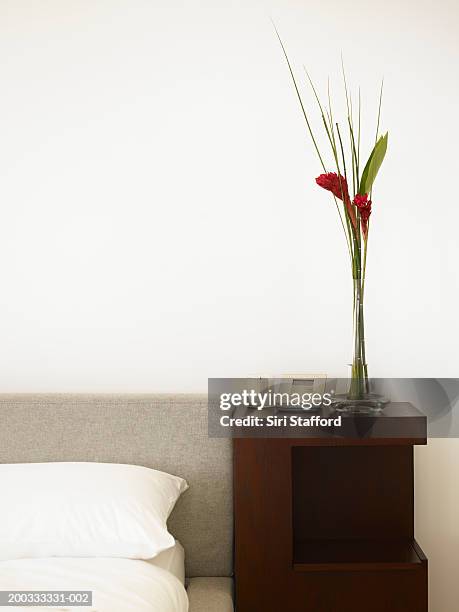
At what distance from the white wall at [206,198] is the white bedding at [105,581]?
72 centimetres

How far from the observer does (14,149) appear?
7.93ft

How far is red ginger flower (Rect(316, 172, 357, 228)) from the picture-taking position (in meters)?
2.05

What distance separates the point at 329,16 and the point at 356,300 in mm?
957

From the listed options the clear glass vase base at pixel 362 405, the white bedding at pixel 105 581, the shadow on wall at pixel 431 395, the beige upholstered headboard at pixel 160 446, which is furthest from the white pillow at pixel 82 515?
the shadow on wall at pixel 431 395

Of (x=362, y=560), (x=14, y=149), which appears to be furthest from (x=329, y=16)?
(x=362, y=560)

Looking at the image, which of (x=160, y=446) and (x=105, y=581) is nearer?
(x=105, y=581)

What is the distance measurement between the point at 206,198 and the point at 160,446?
0.78 metres

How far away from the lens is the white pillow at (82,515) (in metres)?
1.83

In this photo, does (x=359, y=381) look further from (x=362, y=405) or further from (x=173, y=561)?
(x=173, y=561)

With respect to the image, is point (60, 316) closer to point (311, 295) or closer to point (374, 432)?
point (311, 295)

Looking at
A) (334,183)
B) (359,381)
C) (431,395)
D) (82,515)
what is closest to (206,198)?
(334,183)

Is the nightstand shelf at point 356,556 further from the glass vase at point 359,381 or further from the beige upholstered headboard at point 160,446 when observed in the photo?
the glass vase at point 359,381

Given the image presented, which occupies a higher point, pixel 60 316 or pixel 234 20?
pixel 234 20

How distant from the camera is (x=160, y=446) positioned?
2215mm
